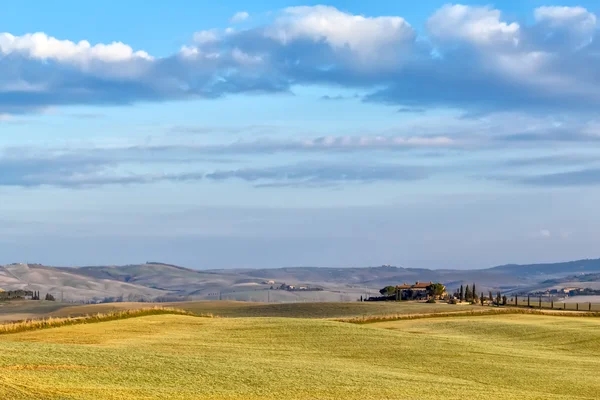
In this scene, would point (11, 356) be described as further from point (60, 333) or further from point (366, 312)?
point (366, 312)

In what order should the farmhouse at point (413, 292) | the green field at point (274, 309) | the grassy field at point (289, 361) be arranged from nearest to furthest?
1. the grassy field at point (289, 361)
2. the green field at point (274, 309)
3. the farmhouse at point (413, 292)

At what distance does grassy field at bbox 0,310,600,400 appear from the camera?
28.8 metres

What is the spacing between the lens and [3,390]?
81.5ft

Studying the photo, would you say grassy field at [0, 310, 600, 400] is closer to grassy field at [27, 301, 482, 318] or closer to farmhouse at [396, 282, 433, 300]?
grassy field at [27, 301, 482, 318]

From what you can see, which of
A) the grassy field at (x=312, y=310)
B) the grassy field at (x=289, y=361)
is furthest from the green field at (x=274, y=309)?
the grassy field at (x=289, y=361)

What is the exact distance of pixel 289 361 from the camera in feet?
127

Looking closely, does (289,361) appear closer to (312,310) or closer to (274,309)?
(312,310)

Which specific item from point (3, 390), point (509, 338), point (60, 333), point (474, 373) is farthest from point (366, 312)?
point (3, 390)

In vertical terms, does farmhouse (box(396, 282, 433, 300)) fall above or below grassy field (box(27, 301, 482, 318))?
above

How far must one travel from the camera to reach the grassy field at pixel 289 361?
28766 millimetres

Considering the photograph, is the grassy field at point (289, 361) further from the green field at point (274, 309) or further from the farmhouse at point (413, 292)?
the farmhouse at point (413, 292)

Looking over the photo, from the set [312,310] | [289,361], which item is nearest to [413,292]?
[312,310]

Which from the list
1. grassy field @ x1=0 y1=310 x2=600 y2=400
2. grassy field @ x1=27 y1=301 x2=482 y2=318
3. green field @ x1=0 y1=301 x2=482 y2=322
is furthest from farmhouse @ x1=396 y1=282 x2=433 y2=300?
grassy field @ x1=0 y1=310 x2=600 y2=400

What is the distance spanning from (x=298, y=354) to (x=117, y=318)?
1995 centimetres
